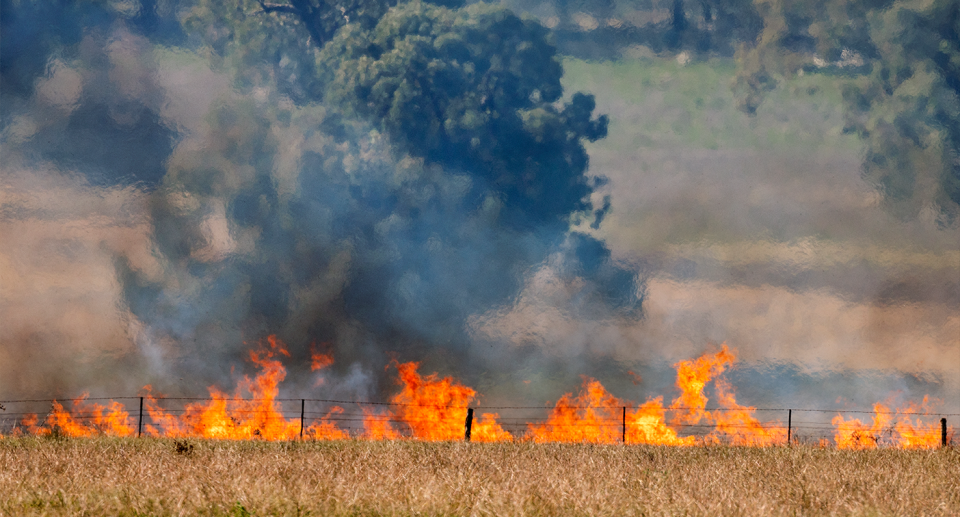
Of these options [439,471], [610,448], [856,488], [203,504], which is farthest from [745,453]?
[203,504]

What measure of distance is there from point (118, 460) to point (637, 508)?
944cm

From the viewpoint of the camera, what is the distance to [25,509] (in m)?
9.09

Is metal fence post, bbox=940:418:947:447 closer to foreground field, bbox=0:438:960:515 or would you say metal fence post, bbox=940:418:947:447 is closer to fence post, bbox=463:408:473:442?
foreground field, bbox=0:438:960:515

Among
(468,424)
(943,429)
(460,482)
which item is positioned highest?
(943,429)

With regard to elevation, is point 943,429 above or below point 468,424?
above

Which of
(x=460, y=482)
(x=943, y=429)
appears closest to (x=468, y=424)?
(x=460, y=482)

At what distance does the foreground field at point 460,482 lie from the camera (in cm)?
941

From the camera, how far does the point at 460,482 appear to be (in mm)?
→ 11008

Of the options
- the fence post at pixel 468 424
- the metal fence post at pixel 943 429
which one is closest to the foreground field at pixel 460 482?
the fence post at pixel 468 424

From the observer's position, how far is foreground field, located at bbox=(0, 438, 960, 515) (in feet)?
30.9

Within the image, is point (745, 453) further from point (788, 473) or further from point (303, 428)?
point (303, 428)

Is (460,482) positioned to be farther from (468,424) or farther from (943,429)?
(943,429)

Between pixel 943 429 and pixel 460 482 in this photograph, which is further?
pixel 943 429

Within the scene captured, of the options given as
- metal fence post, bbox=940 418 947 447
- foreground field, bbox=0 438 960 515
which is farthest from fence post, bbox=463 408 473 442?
metal fence post, bbox=940 418 947 447
